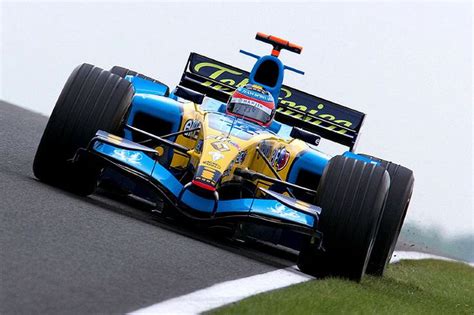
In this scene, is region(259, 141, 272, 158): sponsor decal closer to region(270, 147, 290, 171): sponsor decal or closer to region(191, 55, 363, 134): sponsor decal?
region(270, 147, 290, 171): sponsor decal

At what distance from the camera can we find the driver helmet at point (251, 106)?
12.5 m

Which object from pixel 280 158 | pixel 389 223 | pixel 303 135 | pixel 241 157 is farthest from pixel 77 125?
pixel 389 223

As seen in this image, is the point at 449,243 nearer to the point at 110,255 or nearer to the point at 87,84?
the point at 87,84

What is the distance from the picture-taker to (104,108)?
10.8m

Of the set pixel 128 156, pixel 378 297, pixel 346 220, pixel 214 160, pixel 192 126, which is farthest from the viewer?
pixel 192 126

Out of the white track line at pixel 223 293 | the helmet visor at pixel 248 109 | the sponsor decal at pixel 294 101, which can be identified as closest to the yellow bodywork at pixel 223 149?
the helmet visor at pixel 248 109

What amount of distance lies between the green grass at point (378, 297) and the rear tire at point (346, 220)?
0.81 ft

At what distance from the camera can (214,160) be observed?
34.3ft

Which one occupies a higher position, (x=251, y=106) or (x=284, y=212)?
(x=251, y=106)

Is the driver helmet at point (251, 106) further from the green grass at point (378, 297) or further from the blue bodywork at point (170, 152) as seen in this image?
the green grass at point (378, 297)

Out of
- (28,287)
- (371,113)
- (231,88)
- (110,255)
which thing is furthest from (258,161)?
(371,113)

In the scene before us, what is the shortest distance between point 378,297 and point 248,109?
3411mm

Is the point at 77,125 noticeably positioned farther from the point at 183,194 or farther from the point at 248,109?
the point at 248,109

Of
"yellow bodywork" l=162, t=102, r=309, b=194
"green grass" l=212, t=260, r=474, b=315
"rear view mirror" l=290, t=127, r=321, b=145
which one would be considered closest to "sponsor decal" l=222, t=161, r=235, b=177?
"yellow bodywork" l=162, t=102, r=309, b=194
